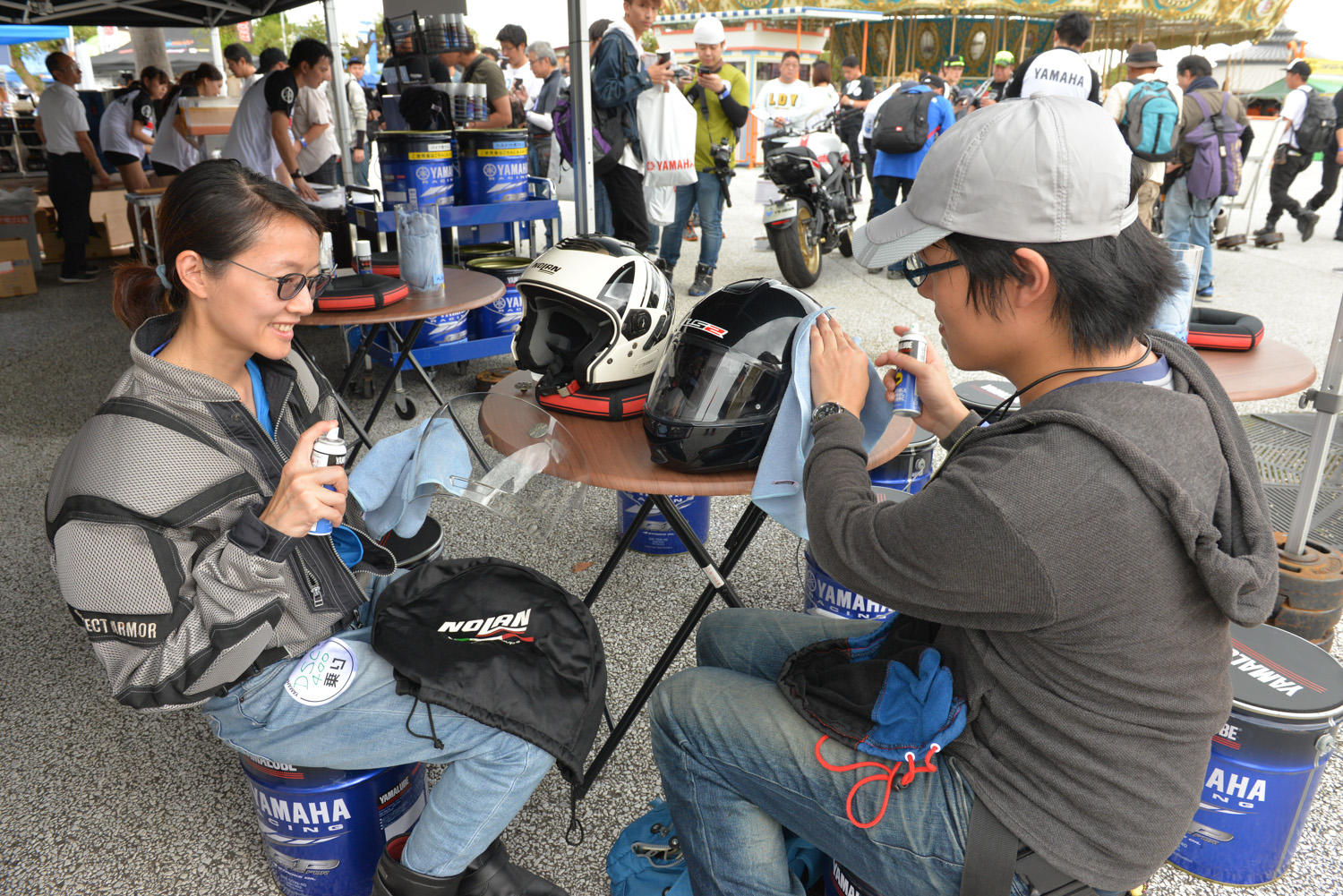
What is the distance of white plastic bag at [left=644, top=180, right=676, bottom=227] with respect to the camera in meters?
5.91

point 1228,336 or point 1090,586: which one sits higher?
point 1090,586

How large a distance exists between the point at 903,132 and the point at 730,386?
5672 millimetres

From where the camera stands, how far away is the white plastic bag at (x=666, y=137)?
536 cm

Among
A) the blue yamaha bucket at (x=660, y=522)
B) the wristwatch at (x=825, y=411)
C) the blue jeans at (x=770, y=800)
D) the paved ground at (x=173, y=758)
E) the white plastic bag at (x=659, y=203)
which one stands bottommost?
the paved ground at (x=173, y=758)

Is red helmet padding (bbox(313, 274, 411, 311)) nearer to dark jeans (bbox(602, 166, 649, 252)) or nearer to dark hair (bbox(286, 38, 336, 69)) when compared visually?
dark jeans (bbox(602, 166, 649, 252))

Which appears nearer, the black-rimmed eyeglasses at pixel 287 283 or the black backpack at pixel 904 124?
the black-rimmed eyeglasses at pixel 287 283

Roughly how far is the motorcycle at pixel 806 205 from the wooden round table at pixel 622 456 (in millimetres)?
5074

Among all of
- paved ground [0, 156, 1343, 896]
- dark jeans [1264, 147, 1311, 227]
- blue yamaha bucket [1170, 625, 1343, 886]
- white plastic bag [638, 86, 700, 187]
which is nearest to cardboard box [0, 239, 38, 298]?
paved ground [0, 156, 1343, 896]

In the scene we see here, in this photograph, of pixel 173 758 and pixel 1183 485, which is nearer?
pixel 1183 485

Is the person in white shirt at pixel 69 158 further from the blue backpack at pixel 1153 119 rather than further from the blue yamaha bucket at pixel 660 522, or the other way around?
the blue backpack at pixel 1153 119

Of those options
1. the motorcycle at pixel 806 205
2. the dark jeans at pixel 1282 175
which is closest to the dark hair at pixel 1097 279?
the motorcycle at pixel 806 205

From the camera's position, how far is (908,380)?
1.51 meters

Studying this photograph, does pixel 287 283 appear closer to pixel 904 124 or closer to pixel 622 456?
pixel 622 456

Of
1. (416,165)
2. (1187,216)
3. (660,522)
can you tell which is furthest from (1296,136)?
(660,522)
